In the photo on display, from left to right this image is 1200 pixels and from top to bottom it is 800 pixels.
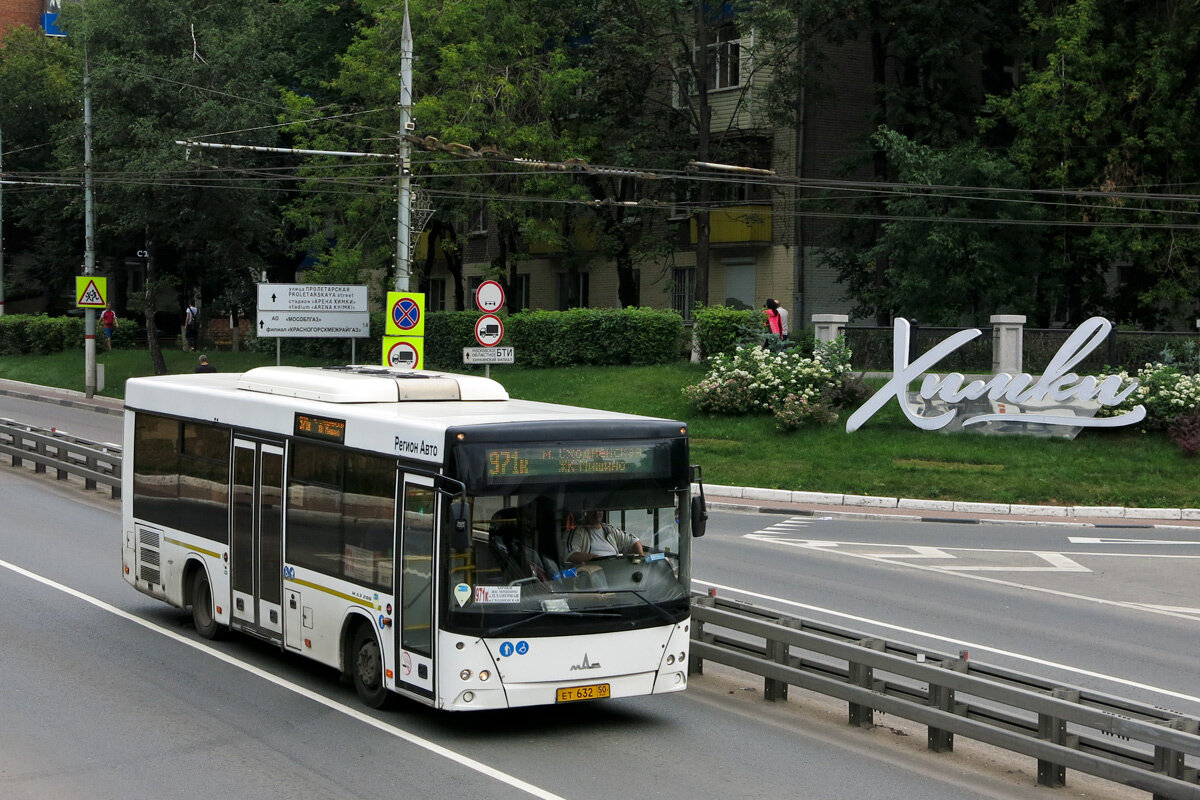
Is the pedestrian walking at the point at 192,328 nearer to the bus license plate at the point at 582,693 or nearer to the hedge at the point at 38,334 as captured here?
the hedge at the point at 38,334

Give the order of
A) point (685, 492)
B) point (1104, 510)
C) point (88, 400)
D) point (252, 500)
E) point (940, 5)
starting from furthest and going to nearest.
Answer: point (88, 400) → point (940, 5) → point (1104, 510) → point (252, 500) → point (685, 492)

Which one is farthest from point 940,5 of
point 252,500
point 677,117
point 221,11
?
point 252,500

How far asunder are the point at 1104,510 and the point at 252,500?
53.0 feet

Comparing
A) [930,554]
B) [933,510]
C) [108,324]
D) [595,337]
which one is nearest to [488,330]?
[933,510]

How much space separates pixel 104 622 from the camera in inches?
533

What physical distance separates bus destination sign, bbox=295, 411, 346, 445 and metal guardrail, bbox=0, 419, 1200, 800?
3.25 m

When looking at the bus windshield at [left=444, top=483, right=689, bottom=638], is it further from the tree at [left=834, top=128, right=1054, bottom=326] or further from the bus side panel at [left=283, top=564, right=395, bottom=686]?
the tree at [left=834, top=128, right=1054, bottom=326]

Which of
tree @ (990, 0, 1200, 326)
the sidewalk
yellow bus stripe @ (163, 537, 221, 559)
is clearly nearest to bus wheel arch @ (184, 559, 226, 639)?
yellow bus stripe @ (163, 537, 221, 559)

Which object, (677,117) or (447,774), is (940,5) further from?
(447,774)

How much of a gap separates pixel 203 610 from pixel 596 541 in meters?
5.15

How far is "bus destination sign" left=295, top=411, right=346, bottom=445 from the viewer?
35.3ft

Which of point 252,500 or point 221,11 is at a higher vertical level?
point 221,11

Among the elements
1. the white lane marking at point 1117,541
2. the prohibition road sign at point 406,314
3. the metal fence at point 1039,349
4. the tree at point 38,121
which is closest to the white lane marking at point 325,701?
the prohibition road sign at point 406,314

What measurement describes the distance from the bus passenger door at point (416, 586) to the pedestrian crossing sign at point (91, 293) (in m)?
33.8
